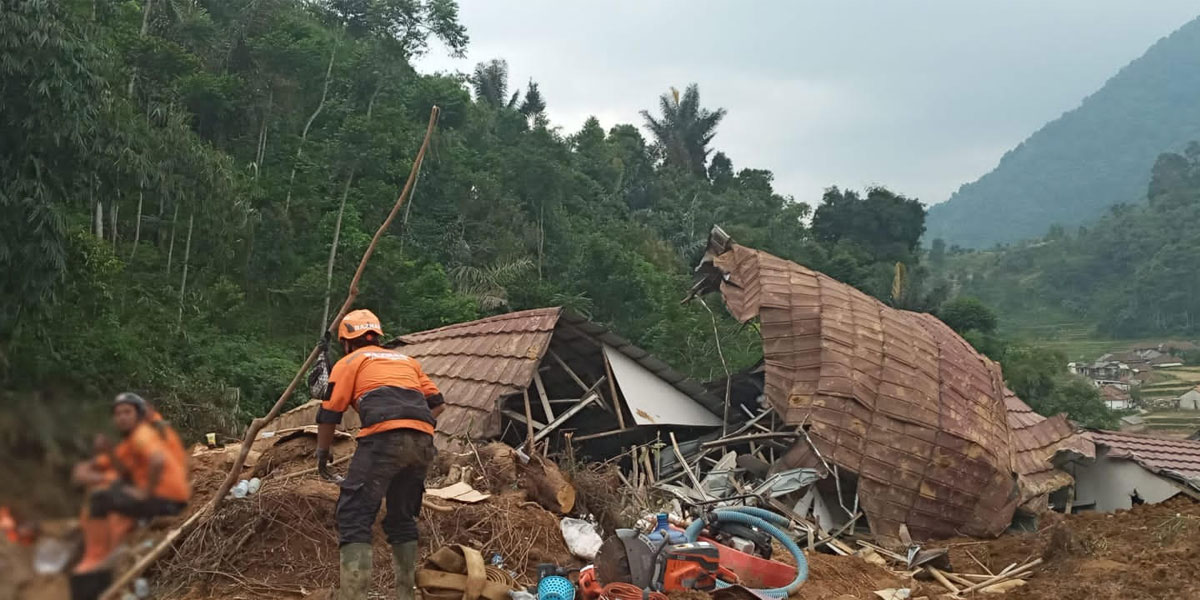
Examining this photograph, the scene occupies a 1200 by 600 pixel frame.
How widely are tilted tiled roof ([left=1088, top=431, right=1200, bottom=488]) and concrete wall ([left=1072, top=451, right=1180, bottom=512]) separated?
0.11 m

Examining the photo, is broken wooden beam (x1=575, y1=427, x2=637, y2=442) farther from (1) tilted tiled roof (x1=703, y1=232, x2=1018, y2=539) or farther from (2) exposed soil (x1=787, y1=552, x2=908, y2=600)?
(2) exposed soil (x1=787, y1=552, x2=908, y2=600)

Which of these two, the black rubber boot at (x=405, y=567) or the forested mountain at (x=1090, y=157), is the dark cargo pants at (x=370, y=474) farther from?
the forested mountain at (x=1090, y=157)

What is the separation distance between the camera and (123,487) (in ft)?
4.19

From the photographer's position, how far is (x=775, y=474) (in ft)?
32.5

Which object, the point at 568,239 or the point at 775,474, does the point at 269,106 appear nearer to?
the point at 568,239

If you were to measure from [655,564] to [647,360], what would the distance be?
461 centimetres

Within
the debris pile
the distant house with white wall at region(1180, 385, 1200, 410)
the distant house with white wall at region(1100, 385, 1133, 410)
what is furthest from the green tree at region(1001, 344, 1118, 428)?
the distant house with white wall at region(1180, 385, 1200, 410)

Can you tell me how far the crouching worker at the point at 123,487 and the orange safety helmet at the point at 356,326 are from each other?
386 centimetres

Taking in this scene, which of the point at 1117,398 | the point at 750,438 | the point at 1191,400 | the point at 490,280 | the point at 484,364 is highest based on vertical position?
the point at 484,364

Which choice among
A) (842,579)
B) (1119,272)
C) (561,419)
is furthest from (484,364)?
(1119,272)

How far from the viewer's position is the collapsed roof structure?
9.84m

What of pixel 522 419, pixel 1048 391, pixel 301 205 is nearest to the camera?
pixel 522 419

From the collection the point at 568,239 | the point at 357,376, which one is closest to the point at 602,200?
the point at 568,239

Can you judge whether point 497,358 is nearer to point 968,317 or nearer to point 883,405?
point 883,405
